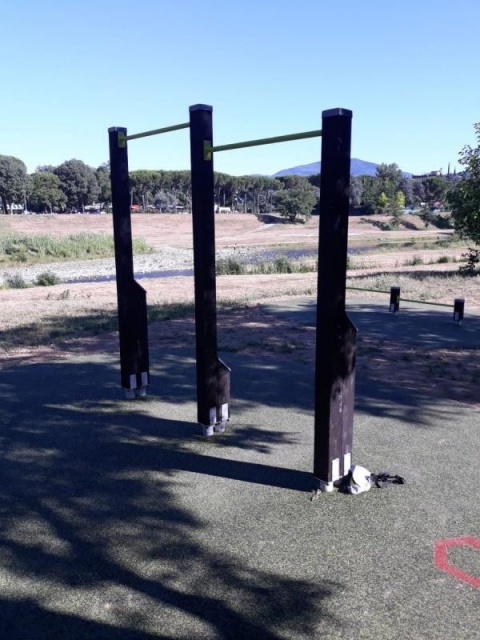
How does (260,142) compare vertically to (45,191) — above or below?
below

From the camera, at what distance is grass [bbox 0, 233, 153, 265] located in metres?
37.3

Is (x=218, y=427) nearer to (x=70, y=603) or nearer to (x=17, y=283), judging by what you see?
(x=70, y=603)

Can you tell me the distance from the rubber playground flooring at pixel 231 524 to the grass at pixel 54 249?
33.2 meters

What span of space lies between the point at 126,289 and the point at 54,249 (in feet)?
119

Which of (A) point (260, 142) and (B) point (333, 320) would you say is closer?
(B) point (333, 320)

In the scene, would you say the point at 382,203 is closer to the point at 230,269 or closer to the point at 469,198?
the point at 230,269

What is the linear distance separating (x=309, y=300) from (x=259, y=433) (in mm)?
9529

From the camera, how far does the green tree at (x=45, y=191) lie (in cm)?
7894

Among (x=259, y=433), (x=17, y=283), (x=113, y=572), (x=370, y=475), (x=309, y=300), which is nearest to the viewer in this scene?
(x=113, y=572)

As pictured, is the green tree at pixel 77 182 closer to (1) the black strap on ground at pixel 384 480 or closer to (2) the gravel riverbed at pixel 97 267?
(2) the gravel riverbed at pixel 97 267

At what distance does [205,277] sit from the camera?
16.6 ft

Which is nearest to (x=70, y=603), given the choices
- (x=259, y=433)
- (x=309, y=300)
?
(x=259, y=433)

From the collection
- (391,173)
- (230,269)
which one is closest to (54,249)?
(230,269)

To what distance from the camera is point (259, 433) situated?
552cm
